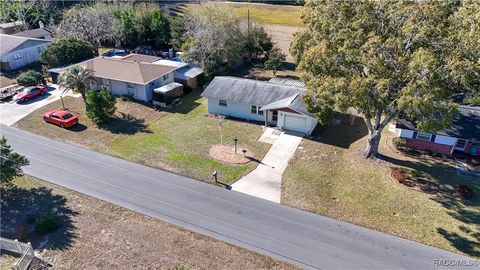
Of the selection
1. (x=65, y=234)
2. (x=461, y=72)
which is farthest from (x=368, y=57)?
(x=65, y=234)

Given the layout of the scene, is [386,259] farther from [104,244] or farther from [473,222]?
[104,244]

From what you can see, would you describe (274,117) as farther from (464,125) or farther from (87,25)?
(87,25)

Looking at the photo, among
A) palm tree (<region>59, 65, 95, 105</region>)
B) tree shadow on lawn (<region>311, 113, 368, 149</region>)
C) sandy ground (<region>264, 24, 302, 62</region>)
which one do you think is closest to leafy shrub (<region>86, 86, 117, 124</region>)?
palm tree (<region>59, 65, 95, 105</region>)

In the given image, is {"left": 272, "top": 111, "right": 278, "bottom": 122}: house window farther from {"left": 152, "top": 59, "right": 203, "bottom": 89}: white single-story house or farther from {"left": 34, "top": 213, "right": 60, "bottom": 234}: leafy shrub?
{"left": 34, "top": 213, "right": 60, "bottom": 234}: leafy shrub

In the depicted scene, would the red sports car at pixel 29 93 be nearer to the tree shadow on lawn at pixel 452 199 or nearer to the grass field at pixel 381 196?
the grass field at pixel 381 196

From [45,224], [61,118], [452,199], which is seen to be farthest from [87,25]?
[452,199]
